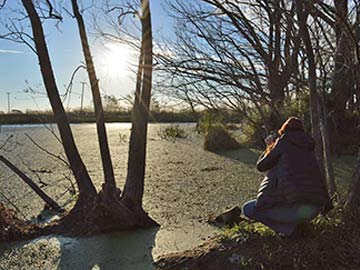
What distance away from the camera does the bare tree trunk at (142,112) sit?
392cm

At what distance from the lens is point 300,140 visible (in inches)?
93.7

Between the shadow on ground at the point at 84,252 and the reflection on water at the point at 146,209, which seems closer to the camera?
the shadow on ground at the point at 84,252

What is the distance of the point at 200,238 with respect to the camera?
329 cm

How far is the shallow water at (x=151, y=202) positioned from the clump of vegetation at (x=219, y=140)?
0.45m

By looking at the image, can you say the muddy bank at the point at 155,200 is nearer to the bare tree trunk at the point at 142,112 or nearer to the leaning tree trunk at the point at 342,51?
the bare tree trunk at the point at 142,112

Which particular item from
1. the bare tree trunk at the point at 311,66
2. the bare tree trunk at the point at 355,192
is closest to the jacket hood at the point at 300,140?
the bare tree trunk at the point at 355,192

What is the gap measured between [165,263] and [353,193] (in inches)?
49.6

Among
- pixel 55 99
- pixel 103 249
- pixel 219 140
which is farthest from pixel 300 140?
pixel 219 140

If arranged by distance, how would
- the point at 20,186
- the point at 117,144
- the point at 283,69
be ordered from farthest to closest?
the point at 117,144, the point at 20,186, the point at 283,69

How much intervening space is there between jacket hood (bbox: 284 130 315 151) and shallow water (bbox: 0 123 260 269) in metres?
1.22

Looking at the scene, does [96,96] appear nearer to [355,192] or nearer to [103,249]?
[103,249]

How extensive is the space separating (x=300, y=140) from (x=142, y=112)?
1.93 meters

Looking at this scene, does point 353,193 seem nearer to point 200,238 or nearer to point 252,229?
point 252,229

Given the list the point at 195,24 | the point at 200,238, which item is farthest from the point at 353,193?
the point at 195,24
